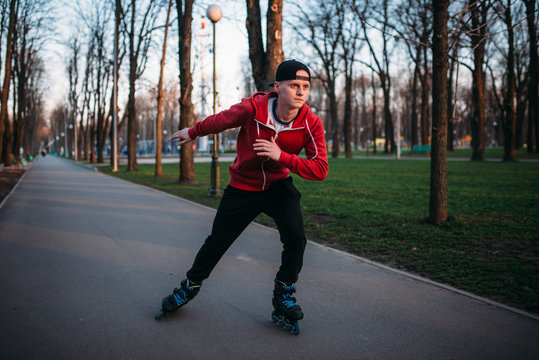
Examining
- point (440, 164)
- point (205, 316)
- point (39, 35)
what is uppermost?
point (39, 35)

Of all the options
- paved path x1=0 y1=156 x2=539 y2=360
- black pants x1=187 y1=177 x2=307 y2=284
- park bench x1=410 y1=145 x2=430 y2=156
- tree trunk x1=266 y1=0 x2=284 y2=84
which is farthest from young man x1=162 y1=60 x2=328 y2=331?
park bench x1=410 y1=145 x2=430 y2=156

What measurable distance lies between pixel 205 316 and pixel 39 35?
1132 inches

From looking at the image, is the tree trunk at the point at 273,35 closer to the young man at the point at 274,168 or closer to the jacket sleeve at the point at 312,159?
the young man at the point at 274,168

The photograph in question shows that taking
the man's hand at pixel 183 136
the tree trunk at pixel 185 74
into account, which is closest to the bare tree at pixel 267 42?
the tree trunk at pixel 185 74

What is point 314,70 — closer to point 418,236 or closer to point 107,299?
point 418,236

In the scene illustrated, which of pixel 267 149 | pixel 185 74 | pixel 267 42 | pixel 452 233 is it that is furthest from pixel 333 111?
pixel 267 149

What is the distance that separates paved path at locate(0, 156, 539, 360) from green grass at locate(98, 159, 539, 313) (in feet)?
1.61

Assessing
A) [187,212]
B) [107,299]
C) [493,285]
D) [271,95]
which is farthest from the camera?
[187,212]

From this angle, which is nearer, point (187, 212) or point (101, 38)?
point (187, 212)

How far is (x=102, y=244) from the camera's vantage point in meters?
6.39

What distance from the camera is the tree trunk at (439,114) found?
6.93 m

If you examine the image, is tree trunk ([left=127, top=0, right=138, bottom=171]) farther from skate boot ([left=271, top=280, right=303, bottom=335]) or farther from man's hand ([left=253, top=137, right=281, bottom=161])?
man's hand ([left=253, top=137, right=281, bottom=161])

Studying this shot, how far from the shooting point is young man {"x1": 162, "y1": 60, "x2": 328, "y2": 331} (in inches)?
124

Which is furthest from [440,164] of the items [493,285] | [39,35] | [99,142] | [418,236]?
[99,142]
